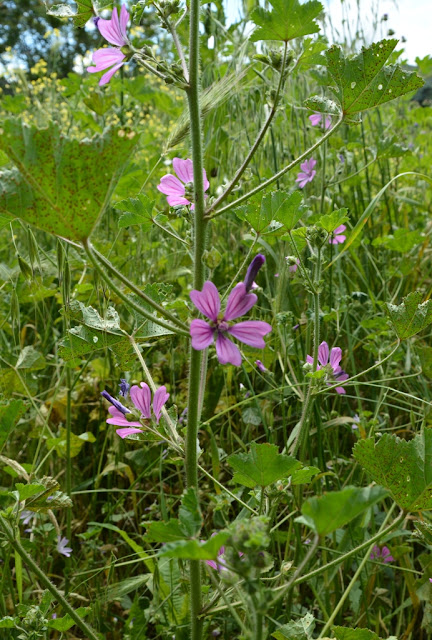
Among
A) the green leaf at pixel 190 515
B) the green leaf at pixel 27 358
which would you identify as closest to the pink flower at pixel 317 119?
the green leaf at pixel 27 358

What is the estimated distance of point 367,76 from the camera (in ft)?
3.16

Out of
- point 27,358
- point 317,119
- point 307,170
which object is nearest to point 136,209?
point 27,358

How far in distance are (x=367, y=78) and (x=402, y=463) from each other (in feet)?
2.04

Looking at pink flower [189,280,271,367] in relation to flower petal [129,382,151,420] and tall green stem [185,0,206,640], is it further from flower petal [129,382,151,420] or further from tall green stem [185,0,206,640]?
flower petal [129,382,151,420]

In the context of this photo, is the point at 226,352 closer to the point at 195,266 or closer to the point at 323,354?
the point at 195,266

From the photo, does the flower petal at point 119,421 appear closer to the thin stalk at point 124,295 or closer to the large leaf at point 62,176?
the thin stalk at point 124,295

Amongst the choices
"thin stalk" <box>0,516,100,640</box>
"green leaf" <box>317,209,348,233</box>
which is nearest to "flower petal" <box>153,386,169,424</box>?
Result: "thin stalk" <box>0,516,100,640</box>

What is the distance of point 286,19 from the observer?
97 centimetres

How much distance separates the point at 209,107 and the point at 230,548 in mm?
808

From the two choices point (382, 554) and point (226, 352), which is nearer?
point (226, 352)

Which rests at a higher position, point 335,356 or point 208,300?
point 208,300

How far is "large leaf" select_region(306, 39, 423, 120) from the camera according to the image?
3.12 feet

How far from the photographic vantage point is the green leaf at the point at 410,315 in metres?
1.17

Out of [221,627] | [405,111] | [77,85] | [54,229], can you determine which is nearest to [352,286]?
[221,627]
